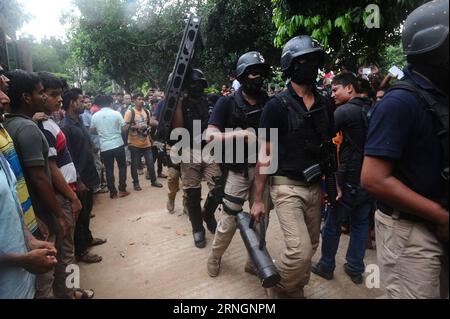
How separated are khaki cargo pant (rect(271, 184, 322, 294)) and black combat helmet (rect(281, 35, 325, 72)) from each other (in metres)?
0.97

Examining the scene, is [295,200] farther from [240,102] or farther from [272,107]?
[240,102]

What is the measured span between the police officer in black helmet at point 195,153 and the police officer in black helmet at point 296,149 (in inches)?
62.8

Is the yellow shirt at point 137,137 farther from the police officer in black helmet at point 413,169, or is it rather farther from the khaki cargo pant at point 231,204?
the police officer in black helmet at point 413,169

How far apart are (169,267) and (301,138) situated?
209 centimetres

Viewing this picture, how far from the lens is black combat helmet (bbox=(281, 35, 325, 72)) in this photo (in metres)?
2.51

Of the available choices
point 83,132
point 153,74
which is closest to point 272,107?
point 83,132

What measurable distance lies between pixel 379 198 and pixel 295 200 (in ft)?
3.23

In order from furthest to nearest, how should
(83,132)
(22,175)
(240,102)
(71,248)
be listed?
(83,132) → (240,102) → (71,248) → (22,175)

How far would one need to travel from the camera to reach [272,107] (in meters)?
2.54

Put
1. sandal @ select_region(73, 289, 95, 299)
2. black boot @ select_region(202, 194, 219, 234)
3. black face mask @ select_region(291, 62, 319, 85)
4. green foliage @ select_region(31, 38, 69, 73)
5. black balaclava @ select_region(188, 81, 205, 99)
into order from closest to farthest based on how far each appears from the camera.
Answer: black face mask @ select_region(291, 62, 319, 85) < sandal @ select_region(73, 289, 95, 299) < black balaclava @ select_region(188, 81, 205, 99) < black boot @ select_region(202, 194, 219, 234) < green foliage @ select_region(31, 38, 69, 73)

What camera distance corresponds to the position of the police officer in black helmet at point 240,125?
3.16 meters

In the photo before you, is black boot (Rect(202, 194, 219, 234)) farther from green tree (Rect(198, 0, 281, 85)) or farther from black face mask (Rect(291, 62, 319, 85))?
green tree (Rect(198, 0, 281, 85))

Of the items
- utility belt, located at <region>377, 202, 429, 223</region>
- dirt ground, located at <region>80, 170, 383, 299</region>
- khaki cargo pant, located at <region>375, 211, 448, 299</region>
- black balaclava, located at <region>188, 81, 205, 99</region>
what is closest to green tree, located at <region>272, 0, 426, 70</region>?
black balaclava, located at <region>188, 81, 205, 99</region>

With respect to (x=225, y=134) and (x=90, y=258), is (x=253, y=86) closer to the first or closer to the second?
(x=225, y=134)
